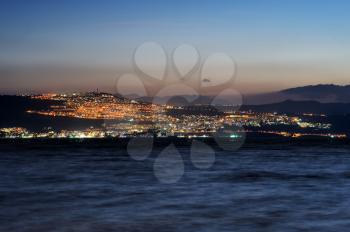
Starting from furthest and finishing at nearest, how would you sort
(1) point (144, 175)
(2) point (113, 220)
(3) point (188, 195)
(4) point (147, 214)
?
1. (1) point (144, 175)
2. (3) point (188, 195)
3. (4) point (147, 214)
4. (2) point (113, 220)

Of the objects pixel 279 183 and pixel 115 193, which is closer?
pixel 115 193

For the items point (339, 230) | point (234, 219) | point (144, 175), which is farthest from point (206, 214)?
point (144, 175)

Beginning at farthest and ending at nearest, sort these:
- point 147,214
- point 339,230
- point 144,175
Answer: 1. point 144,175
2. point 147,214
3. point 339,230

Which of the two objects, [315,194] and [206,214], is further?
[315,194]

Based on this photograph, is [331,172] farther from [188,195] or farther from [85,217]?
[85,217]

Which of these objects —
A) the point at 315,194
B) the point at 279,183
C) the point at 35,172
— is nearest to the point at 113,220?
the point at 315,194

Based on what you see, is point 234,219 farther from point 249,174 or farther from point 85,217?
point 249,174

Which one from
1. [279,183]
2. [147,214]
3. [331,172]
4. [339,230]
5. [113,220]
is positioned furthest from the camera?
[331,172]

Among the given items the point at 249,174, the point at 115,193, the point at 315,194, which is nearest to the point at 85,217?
the point at 115,193

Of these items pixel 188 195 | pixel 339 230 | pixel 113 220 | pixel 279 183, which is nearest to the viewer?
pixel 339 230
